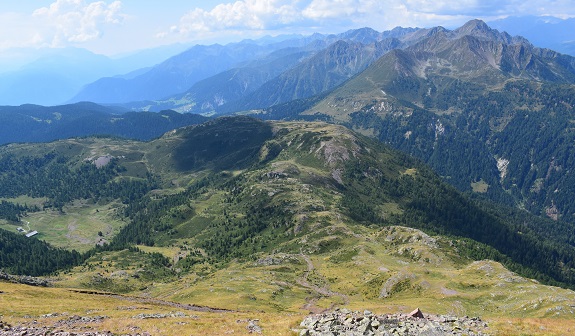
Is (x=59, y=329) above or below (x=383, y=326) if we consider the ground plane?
below

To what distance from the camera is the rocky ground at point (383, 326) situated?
152ft

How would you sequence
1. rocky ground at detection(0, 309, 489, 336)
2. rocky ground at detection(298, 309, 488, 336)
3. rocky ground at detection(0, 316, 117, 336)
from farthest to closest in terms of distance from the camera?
1. rocky ground at detection(0, 316, 117, 336)
2. rocky ground at detection(0, 309, 489, 336)
3. rocky ground at detection(298, 309, 488, 336)

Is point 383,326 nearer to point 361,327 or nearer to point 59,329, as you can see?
point 361,327

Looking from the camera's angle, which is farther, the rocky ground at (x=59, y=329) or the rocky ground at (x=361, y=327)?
the rocky ground at (x=59, y=329)

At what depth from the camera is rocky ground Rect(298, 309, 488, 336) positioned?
46.3 m

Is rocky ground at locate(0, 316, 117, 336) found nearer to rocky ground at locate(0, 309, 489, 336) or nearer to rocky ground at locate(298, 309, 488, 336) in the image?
rocky ground at locate(0, 309, 489, 336)

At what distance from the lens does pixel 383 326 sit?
4728cm

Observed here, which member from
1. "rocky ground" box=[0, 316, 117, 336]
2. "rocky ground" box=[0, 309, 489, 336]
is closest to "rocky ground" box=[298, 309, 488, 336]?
"rocky ground" box=[0, 309, 489, 336]

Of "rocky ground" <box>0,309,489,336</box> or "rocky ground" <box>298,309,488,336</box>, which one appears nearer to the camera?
"rocky ground" <box>298,309,488,336</box>

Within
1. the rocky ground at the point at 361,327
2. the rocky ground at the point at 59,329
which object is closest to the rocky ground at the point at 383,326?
the rocky ground at the point at 361,327

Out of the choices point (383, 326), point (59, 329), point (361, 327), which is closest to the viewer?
point (361, 327)

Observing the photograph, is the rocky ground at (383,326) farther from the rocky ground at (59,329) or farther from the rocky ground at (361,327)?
the rocky ground at (59,329)

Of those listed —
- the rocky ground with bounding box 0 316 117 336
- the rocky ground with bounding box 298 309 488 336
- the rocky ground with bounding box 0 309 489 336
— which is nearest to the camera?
the rocky ground with bounding box 298 309 488 336

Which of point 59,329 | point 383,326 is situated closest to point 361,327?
point 383,326
